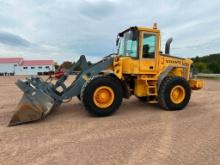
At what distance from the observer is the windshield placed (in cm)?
790

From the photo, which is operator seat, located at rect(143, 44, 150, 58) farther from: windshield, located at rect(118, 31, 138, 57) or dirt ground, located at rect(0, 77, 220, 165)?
dirt ground, located at rect(0, 77, 220, 165)

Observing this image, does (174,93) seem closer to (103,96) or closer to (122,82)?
(122,82)

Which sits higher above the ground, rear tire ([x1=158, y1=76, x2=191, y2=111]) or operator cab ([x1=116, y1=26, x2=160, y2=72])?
operator cab ([x1=116, y1=26, x2=160, y2=72])

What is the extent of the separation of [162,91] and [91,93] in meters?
2.21

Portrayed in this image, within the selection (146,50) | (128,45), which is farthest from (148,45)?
(128,45)

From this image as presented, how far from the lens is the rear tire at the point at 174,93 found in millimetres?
7918

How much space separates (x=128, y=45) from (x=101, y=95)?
193 centimetres

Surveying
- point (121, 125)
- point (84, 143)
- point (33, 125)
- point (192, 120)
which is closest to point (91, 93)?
point (121, 125)

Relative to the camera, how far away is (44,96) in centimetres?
677

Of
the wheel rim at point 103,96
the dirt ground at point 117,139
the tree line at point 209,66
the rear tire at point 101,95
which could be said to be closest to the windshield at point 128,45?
the rear tire at point 101,95

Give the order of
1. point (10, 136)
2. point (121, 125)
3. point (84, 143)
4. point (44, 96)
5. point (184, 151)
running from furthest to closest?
point (44, 96)
point (121, 125)
point (10, 136)
point (84, 143)
point (184, 151)

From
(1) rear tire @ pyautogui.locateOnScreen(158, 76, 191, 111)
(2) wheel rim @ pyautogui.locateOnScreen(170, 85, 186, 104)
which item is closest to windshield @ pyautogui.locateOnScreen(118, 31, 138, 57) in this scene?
(1) rear tire @ pyautogui.locateOnScreen(158, 76, 191, 111)

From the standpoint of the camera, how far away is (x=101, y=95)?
7.12 meters

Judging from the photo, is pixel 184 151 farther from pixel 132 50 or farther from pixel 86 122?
pixel 132 50
